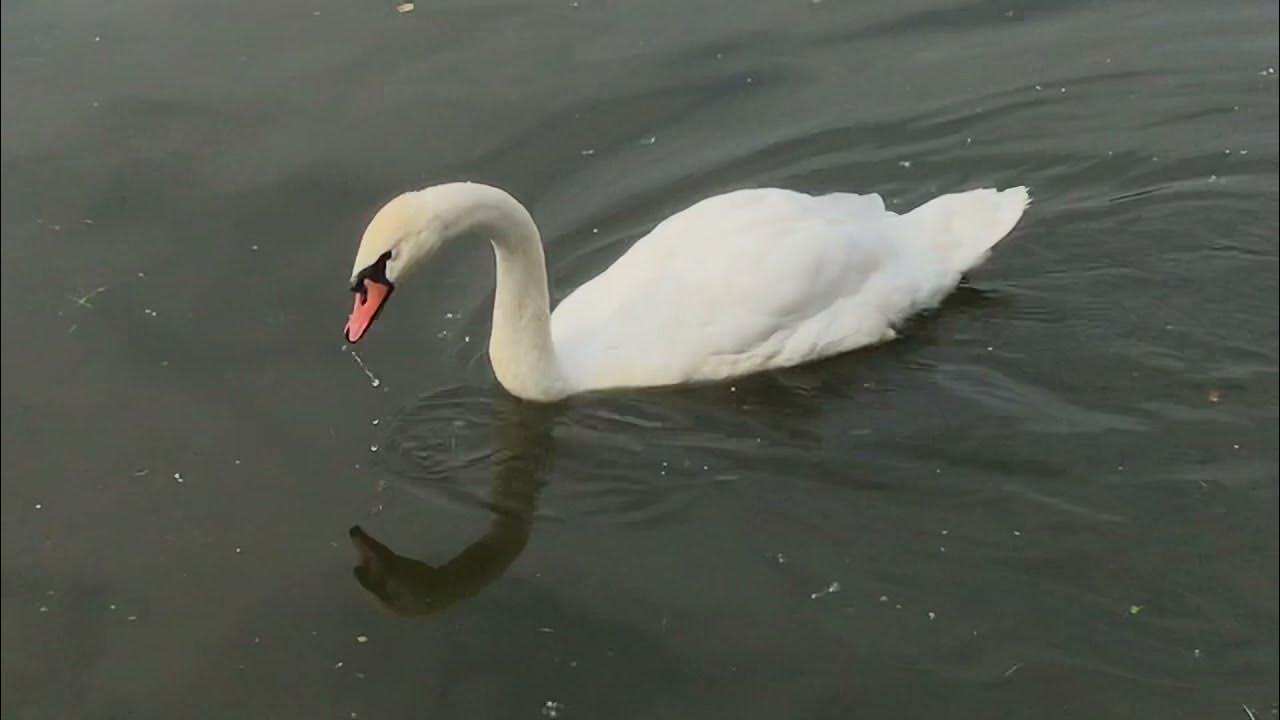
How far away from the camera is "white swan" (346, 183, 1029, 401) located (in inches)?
239

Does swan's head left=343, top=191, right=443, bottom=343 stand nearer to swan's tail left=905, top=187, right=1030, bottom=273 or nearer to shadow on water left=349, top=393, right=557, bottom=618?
Answer: shadow on water left=349, top=393, right=557, bottom=618

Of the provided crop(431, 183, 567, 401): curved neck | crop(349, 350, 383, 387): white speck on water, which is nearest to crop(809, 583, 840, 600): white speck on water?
crop(431, 183, 567, 401): curved neck

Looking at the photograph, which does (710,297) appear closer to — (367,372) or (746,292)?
(746,292)

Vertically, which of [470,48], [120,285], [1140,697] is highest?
[470,48]

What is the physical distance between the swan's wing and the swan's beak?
1.06 m

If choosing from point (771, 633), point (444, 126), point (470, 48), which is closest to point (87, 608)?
point (771, 633)

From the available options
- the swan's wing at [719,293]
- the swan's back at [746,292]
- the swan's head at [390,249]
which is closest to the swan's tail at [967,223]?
the swan's back at [746,292]

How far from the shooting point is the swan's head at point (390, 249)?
211 inches

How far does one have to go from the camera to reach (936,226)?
6.86 meters

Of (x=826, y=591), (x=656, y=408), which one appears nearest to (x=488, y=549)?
(x=656, y=408)

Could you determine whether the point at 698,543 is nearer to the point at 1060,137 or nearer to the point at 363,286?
the point at 363,286

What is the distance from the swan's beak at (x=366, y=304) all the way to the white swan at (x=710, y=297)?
506mm

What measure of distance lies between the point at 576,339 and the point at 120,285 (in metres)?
2.90

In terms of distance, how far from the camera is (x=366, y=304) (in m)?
5.51
